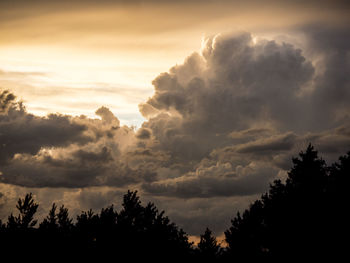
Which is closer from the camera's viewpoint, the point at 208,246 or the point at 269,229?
the point at 269,229

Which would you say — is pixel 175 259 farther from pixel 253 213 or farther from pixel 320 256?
pixel 320 256

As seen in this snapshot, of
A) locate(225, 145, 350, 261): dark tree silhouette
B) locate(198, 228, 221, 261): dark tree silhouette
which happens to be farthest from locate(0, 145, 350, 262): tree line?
locate(198, 228, 221, 261): dark tree silhouette

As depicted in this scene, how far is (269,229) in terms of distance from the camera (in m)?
49.8

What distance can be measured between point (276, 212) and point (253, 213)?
76.4ft

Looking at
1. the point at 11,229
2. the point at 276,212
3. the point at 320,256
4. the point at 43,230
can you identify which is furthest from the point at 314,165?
the point at 11,229

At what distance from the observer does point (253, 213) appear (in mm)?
71000

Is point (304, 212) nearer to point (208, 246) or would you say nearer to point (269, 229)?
point (269, 229)

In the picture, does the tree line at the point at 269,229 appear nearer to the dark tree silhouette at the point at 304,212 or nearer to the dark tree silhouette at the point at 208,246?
the dark tree silhouette at the point at 304,212

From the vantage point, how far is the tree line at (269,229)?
4359cm

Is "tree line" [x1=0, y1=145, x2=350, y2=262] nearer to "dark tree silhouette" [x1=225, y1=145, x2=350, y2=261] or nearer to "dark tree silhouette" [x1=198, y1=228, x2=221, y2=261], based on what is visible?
"dark tree silhouette" [x1=225, y1=145, x2=350, y2=261]

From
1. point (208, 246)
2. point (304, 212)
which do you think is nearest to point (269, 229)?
point (304, 212)

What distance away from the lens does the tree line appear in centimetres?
4359

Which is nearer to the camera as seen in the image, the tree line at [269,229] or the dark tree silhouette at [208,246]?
the tree line at [269,229]

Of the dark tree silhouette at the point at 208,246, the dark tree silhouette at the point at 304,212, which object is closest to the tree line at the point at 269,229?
the dark tree silhouette at the point at 304,212
